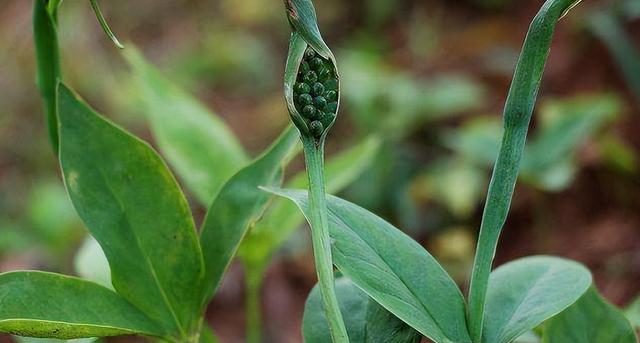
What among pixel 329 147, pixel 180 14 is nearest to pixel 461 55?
pixel 329 147

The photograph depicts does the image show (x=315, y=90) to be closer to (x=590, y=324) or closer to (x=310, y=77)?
(x=310, y=77)

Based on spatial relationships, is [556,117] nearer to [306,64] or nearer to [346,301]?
[346,301]

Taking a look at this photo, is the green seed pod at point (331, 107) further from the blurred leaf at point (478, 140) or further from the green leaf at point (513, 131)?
the blurred leaf at point (478, 140)

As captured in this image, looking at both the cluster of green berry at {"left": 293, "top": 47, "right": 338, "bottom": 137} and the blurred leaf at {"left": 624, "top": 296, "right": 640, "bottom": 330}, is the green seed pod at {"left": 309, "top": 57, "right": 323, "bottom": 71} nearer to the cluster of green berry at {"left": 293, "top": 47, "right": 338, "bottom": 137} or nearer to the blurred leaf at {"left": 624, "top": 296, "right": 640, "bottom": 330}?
the cluster of green berry at {"left": 293, "top": 47, "right": 338, "bottom": 137}

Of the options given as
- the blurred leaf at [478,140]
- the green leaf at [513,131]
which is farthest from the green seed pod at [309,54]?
the blurred leaf at [478,140]

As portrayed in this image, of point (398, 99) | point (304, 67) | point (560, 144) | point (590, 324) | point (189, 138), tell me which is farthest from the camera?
point (398, 99)

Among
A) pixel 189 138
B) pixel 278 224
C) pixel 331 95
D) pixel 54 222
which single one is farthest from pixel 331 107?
pixel 54 222
